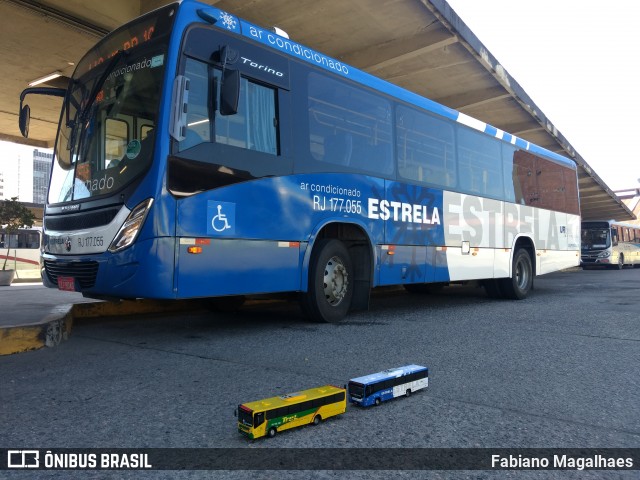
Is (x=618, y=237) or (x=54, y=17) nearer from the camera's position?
(x=54, y=17)

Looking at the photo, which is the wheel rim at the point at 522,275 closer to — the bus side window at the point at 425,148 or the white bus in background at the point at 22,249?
the bus side window at the point at 425,148

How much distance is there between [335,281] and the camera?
22.2 ft

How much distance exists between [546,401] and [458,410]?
0.67 m

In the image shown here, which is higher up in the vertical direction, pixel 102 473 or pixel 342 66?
pixel 342 66

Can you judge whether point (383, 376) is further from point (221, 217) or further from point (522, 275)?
point (522, 275)

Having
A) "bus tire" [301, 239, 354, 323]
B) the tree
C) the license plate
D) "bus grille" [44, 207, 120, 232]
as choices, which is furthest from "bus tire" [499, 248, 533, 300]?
the tree

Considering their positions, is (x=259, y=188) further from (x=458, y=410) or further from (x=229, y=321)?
(x=458, y=410)

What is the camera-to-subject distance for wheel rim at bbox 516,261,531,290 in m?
10.6

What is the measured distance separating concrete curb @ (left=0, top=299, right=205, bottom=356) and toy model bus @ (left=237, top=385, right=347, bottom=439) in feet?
10.8

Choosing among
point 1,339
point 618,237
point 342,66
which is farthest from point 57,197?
point 618,237

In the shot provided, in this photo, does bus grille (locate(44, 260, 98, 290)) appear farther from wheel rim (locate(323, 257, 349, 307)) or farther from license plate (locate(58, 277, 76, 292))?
wheel rim (locate(323, 257, 349, 307))

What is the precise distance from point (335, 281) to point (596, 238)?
2830 centimetres

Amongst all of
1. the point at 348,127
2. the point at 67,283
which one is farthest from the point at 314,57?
the point at 67,283

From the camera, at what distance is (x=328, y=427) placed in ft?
9.32
